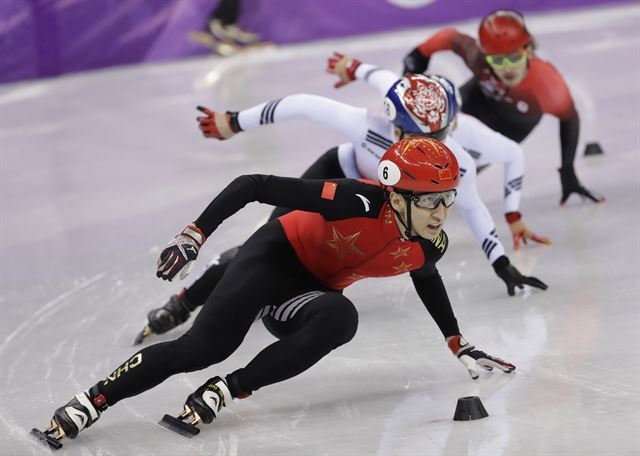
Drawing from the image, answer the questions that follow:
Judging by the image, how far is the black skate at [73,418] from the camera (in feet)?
13.0

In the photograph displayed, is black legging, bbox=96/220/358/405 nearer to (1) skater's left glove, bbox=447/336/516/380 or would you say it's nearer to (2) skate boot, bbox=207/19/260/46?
(1) skater's left glove, bbox=447/336/516/380

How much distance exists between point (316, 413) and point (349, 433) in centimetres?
25

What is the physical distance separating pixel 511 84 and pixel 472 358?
10.00 feet

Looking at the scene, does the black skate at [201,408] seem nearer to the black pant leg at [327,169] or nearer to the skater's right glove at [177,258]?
the skater's right glove at [177,258]

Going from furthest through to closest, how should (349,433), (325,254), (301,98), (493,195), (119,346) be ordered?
1. (493,195)
2. (301,98)
3. (119,346)
4. (325,254)
5. (349,433)

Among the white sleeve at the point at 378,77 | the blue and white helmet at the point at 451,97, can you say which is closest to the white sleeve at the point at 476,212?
the blue and white helmet at the point at 451,97

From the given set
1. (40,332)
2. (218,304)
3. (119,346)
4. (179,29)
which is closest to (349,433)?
(218,304)

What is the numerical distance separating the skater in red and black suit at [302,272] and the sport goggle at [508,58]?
103 inches

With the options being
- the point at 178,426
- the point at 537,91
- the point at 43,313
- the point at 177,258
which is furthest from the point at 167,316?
the point at 537,91

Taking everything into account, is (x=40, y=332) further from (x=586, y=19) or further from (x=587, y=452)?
(x=586, y=19)

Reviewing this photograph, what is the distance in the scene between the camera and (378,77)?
600 centimetres

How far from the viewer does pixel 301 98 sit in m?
5.52

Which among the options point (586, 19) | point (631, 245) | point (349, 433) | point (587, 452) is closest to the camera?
point (587, 452)

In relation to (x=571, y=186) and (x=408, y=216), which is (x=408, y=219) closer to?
(x=408, y=216)
